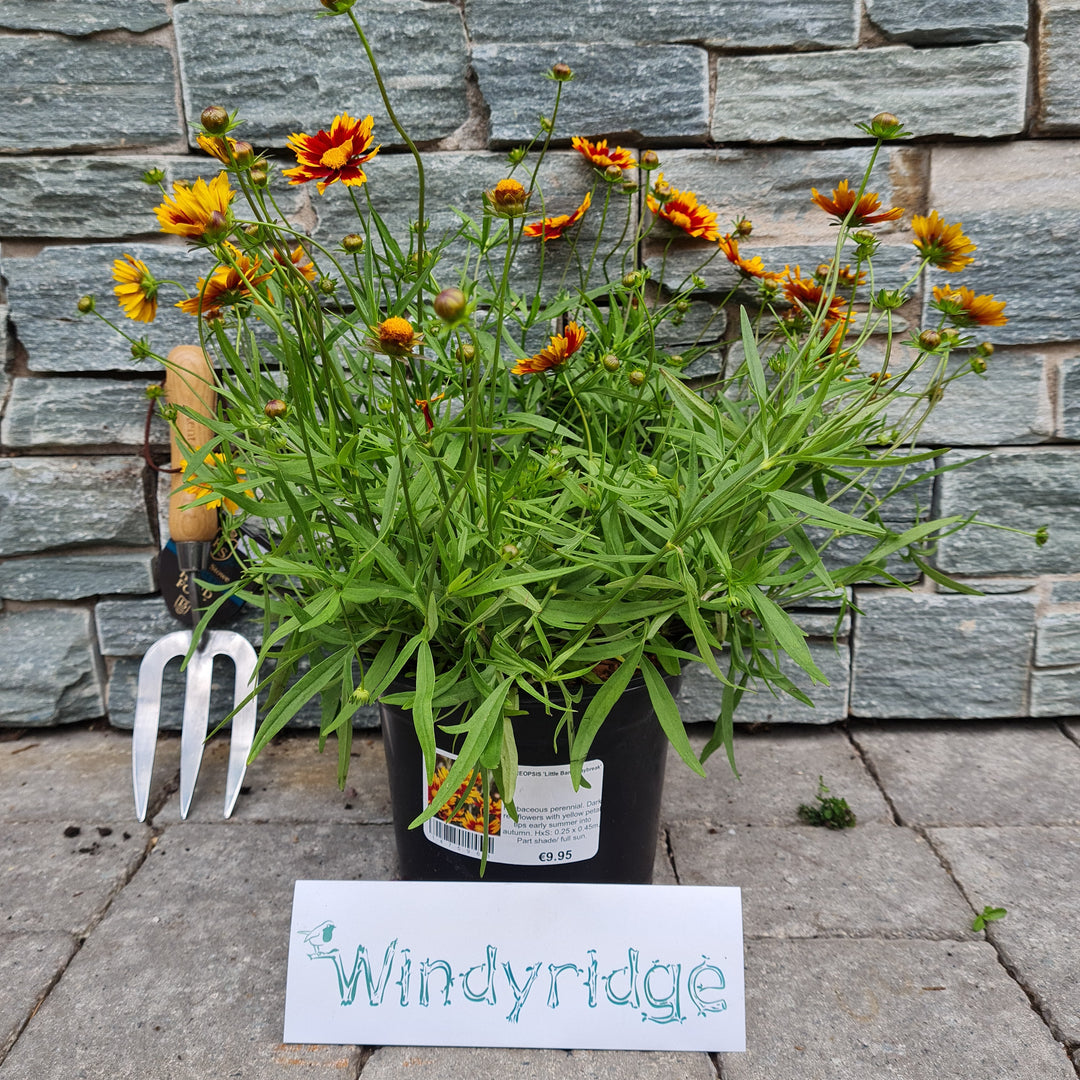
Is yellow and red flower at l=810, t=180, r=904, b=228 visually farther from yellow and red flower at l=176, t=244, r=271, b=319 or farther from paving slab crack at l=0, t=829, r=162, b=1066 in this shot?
paving slab crack at l=0, t=829, r=162, b=1066

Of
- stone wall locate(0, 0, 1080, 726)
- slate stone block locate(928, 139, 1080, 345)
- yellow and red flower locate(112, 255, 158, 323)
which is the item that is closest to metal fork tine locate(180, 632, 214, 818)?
stone wall locate(0, 0, 1080, 726)

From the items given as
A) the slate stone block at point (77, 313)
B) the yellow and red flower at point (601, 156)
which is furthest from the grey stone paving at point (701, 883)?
the yellow and red flower at point (601, 156)

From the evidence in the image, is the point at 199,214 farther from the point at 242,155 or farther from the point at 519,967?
the point at 519,967

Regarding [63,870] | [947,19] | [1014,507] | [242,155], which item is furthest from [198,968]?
[947,19]

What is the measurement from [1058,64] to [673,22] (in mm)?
546

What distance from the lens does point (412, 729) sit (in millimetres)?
939

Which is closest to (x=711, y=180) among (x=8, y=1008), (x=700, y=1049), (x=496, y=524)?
(x=496, y=524)

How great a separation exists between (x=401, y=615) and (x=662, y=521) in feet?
0.88

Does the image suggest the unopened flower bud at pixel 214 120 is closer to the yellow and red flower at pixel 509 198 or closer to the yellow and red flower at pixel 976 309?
the yellow and red flower at pixel 509 198

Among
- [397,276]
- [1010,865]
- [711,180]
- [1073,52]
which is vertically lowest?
[1010,865]

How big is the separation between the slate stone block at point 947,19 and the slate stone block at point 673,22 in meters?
0.04

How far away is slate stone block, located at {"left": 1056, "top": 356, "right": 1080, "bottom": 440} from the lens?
1368 mm

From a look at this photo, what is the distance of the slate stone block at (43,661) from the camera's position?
146 centimetres

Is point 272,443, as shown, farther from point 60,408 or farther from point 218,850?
point 60,408
